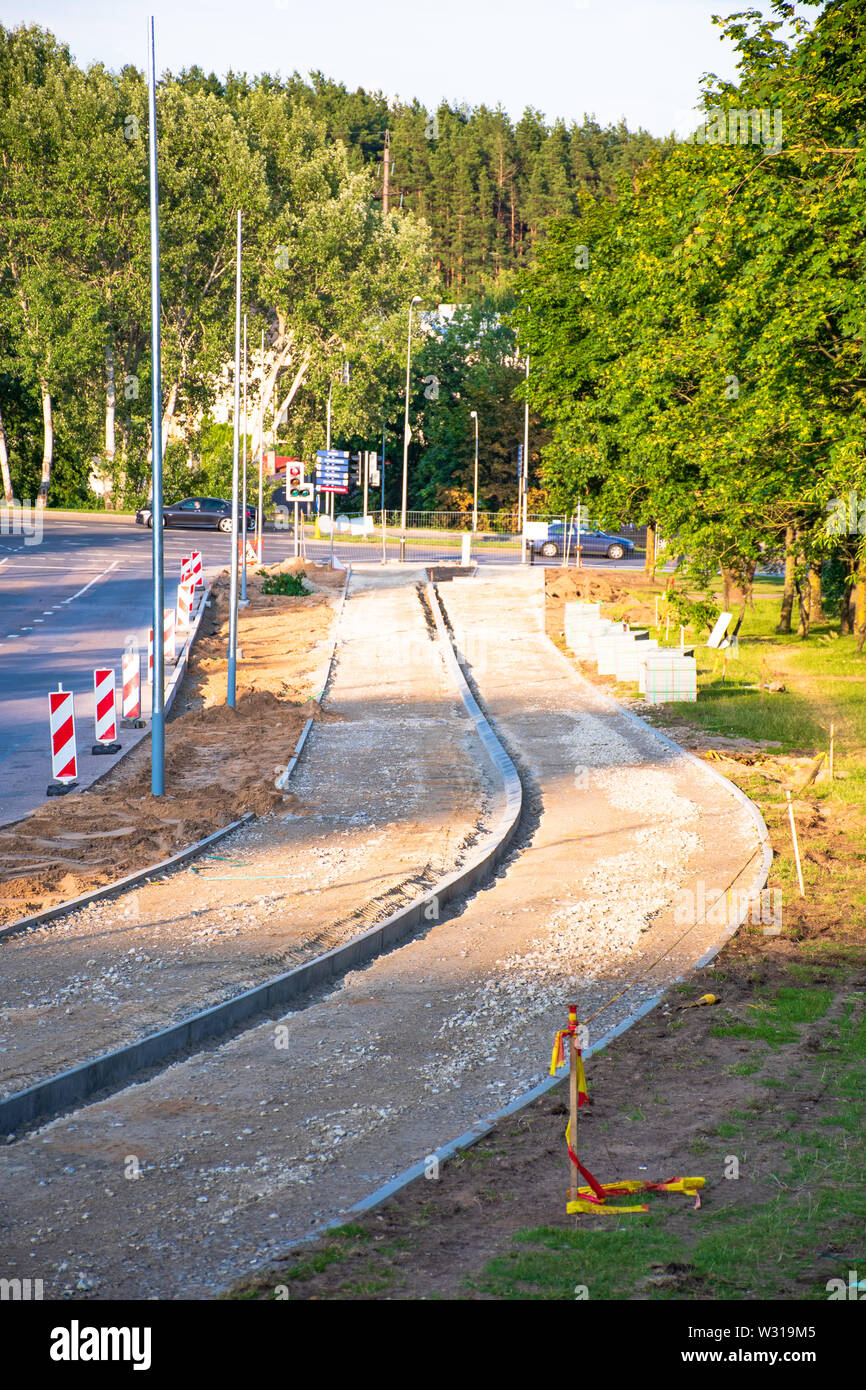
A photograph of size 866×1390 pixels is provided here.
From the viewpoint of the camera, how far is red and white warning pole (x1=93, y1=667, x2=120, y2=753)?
18.1 m

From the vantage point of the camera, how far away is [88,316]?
208 feet

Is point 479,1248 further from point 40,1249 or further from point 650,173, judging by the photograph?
point 650,173

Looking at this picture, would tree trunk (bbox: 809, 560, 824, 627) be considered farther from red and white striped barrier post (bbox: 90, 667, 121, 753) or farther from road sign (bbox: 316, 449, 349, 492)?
red and white striped barrier post (bbox: 90, 667, 121, 753)

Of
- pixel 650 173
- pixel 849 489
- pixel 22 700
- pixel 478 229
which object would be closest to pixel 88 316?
pixel 650 173

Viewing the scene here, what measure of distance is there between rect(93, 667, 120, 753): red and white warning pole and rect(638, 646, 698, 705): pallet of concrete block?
9993 millimetres

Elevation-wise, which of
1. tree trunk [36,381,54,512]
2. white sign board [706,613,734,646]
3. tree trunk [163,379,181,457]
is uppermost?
tree trunk [163,379,181,457]

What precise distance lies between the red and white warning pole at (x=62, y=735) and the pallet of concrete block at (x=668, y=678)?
37.5 feet

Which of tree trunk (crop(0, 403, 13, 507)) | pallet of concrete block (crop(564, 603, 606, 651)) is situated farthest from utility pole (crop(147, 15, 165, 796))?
tree trunk (crop(0, 403, 13, 507))

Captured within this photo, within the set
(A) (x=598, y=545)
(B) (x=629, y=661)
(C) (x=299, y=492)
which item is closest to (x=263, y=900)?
(B) (x=629, y=661)

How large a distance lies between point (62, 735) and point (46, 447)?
2145 inches

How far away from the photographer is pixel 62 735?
1619 cm

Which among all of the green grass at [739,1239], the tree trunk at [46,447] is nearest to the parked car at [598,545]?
the tree trunk at [46,447]

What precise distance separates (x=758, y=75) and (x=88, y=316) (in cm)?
4576

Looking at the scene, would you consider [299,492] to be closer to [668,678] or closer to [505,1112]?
[668,678]
